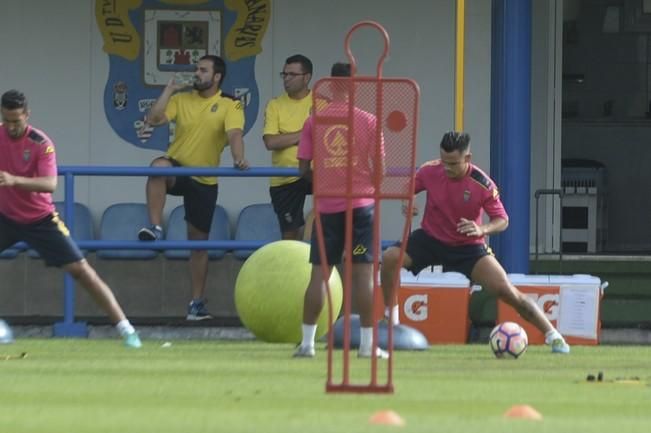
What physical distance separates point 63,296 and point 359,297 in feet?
16.7

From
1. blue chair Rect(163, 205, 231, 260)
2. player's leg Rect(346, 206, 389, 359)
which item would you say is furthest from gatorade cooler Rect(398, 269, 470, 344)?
player's leg Rect(346, 206, 389, 359)

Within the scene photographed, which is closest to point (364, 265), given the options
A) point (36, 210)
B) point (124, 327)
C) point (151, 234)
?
point (124, 327)

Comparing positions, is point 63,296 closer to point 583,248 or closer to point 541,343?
point 541,343

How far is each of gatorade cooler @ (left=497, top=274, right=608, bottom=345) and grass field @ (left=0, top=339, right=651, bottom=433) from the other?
6.37ft

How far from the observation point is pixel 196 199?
16.6 metres

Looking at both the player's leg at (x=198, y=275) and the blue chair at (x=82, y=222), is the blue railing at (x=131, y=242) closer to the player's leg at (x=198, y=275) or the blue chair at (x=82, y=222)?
the player's leg at (x=198, y=275)

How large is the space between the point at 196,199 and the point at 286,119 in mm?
1048

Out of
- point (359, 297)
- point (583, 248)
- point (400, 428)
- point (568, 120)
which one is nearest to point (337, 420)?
point (400, 428)

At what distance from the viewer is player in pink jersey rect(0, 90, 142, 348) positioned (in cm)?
1391

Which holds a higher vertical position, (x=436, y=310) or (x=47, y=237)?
(x=47, y=237)

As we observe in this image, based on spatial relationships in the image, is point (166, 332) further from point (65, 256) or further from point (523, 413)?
point (523, 413)

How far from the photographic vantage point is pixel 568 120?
Result: 2134cm

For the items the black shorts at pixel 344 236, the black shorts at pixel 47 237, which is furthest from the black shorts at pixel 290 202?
the black shorts at pixel 344 236

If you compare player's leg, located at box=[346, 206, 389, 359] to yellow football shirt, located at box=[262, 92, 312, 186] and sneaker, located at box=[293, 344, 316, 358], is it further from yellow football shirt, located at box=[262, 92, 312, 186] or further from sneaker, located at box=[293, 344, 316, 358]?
yellow football shirt, located at box=[262, 92, 312, 186]
